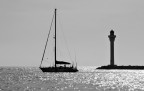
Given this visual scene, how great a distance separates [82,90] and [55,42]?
5363cm

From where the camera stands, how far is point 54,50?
11944 centimetres

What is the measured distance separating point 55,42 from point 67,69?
14.2 m

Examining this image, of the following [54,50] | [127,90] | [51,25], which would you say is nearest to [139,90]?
[127,90]

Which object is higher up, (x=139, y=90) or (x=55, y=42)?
(x=55, y=42)

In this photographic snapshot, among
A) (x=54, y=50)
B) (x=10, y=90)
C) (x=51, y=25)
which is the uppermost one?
(x=51, y=25)

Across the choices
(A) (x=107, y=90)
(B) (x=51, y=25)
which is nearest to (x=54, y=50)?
(B) (x=51, y=25)

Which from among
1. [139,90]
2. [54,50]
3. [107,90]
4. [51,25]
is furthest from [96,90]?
[51,25]

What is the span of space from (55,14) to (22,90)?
64.1 m

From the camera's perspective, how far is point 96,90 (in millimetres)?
68062

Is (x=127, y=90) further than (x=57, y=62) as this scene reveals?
No

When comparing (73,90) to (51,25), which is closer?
(73,90)

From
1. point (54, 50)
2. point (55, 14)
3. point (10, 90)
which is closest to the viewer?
point (10, 90)

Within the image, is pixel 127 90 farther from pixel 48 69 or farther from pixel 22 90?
pixel 48 69

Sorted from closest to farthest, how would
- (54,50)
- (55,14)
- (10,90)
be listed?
→ (10,90) < (54,50) < (55,14)
